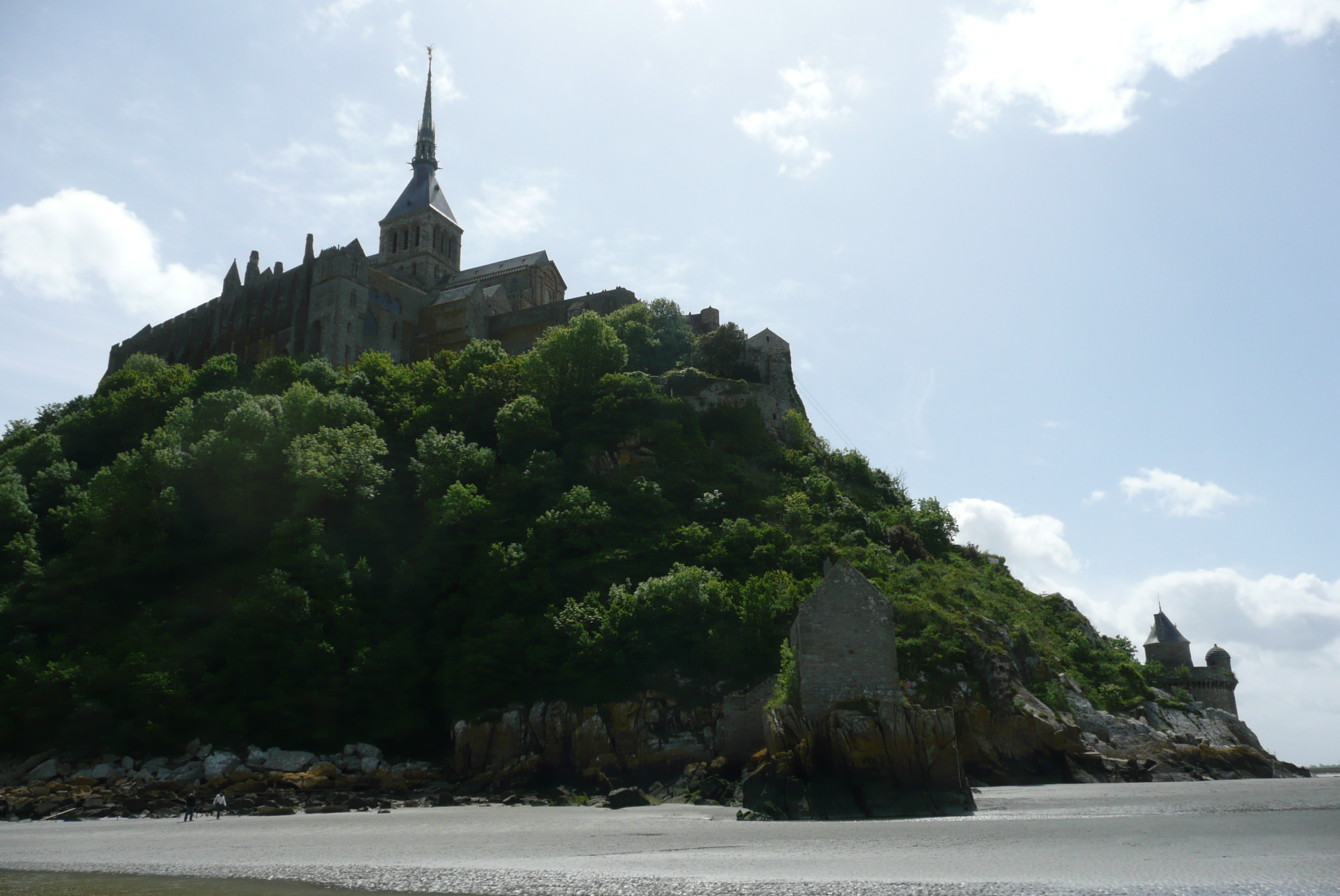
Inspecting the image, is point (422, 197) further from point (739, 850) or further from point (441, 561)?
point (739, 850)

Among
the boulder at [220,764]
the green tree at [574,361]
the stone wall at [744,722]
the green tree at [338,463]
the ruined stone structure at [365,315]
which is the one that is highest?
the ruined stone structure at [365,315]

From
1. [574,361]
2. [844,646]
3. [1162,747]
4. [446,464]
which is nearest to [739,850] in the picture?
[844,646]

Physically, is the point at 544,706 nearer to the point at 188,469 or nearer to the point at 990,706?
the point at 990,706

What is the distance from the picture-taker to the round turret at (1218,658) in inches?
2386

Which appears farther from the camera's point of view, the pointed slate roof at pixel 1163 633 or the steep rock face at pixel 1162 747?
the pointed slate roof at pixel 1163 633

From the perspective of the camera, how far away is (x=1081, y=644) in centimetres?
4562

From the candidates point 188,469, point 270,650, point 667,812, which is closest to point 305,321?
point 188,469

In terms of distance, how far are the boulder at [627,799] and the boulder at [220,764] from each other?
48.9 ft

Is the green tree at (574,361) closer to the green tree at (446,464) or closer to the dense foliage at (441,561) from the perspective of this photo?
the dense foliage at (441,561)

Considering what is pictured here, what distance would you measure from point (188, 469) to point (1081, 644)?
47.1m

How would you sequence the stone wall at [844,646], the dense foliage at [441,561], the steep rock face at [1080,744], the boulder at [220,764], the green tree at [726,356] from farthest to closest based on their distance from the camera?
the green tree at [726,356], the dense foliage at [441,561], the boulder at [220,764], the steep rock face at [1080,744], the stone wall at [844,646]

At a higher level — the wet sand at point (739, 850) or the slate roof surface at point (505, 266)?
the slate roof surface at point (505, 266)

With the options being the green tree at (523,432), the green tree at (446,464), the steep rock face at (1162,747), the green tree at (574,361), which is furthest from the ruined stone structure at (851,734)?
the green tree at (574,361)

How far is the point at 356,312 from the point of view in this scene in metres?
72.5
